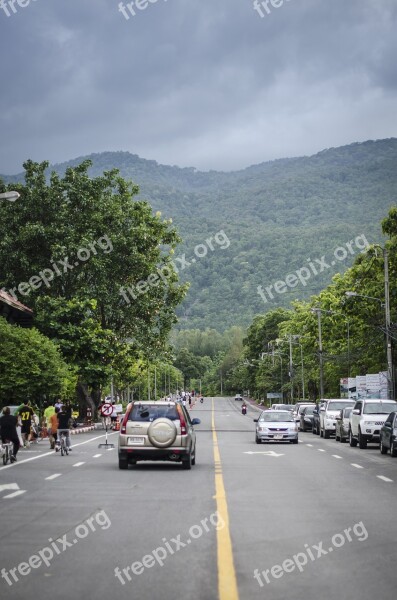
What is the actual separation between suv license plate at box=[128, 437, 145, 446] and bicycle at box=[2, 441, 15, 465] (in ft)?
16.5

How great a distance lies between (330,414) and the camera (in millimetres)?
49094

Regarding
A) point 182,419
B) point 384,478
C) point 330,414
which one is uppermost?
point 330,414

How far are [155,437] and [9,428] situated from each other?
221 inches

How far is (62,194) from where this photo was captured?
6600cm

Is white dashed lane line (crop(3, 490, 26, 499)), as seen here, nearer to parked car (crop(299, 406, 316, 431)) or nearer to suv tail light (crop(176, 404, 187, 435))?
suv tail light (crop(176, 404, 187, 435))

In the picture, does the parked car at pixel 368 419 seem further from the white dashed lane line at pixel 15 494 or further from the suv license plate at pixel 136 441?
the white dashed lane line at pixel 15 494

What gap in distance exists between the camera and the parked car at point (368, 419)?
37.0 meters

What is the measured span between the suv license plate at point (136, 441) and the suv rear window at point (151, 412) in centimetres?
49

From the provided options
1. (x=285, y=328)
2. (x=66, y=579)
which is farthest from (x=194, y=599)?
(x=285, y=328)

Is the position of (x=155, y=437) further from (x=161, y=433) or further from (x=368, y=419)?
(x=368, y=419)

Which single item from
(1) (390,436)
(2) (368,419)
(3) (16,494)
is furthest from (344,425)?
(3) (16,494)

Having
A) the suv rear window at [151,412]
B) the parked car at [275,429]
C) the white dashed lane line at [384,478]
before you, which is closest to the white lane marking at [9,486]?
the suv rear window at [151,412]

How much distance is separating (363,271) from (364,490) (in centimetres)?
4393

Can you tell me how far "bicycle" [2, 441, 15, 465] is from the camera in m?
27.3
